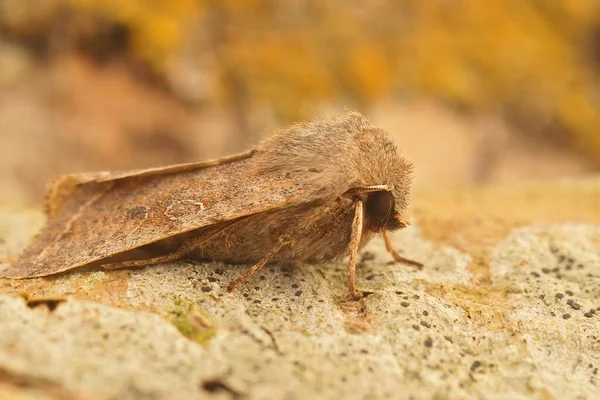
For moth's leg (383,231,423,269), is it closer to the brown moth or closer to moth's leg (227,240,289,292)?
the brown moth

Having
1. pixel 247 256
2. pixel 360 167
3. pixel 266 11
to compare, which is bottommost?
pixel 247 256

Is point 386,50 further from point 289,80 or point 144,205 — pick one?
point 144,205

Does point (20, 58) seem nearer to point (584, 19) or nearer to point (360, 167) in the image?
point (360, 167)

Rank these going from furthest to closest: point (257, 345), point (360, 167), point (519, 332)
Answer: point (360, 167), point (519, 332), point (257, 345)

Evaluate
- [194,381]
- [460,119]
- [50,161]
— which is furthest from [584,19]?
[194,381]

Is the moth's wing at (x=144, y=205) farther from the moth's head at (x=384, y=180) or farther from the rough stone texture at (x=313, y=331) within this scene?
the moth's head at (x=384, y=180)

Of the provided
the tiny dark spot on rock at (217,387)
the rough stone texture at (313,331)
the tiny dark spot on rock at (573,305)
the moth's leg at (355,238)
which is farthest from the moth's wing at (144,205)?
the tiny dark spot on rock at (573,305)

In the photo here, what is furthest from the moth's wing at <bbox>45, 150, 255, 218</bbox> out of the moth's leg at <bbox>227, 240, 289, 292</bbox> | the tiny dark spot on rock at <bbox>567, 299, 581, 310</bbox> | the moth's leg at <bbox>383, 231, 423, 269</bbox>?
the tiny dark spot on rock at <bbox>567, 299, 581, 310</bbox>
